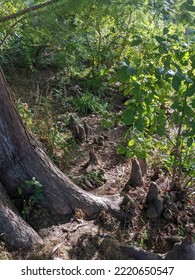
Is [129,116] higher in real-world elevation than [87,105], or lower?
higher

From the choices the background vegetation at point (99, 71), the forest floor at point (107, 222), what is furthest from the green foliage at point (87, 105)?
the forest floor at point (107, 222)

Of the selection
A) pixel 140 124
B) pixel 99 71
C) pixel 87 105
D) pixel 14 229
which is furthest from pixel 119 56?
pixel 14 229

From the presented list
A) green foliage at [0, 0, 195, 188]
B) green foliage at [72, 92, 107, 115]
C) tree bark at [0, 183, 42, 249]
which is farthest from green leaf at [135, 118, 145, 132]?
green foliage at [72, 92, 107, 115]

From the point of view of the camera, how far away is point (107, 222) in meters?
3.14

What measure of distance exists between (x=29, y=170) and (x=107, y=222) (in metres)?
0.78

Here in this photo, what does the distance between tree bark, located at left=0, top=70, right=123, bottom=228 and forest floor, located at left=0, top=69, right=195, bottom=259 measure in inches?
3.9

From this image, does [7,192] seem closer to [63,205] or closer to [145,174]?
[63,205]

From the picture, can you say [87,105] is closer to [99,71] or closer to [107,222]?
[99,71]

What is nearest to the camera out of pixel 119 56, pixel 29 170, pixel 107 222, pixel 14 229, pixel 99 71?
pixel 14 229

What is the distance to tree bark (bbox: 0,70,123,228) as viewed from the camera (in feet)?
9.19

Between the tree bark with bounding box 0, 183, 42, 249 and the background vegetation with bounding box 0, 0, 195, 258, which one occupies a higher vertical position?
the background vegetation with bounding box 0, 0, 195, 258

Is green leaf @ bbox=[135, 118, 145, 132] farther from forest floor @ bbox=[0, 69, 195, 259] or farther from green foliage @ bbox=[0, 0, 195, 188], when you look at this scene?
forest floor @ bbox=[0, 69, 195, 259]

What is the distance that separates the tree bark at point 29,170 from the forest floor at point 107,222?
100 mm

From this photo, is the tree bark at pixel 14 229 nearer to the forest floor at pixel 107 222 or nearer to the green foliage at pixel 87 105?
the forest floor at pixel 107 222
